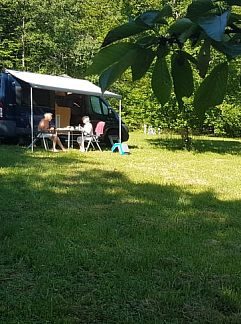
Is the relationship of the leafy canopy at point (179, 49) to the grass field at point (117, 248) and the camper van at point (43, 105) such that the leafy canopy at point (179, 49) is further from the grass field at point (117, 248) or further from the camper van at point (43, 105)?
the camper van at point (43, 105)

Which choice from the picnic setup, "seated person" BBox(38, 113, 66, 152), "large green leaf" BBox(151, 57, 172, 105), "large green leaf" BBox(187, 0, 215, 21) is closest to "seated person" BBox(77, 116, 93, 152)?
the picnic setup

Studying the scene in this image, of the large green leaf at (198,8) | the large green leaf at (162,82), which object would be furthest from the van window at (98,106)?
the large green leaf at (198,8)

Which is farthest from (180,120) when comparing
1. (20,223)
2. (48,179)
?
(20,223)

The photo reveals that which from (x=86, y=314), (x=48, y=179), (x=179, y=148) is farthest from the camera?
(x=179, y=148)

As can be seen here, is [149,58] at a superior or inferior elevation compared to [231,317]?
superior

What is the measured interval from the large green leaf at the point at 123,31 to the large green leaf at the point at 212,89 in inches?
8.0

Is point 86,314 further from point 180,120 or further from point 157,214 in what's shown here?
point 180,120

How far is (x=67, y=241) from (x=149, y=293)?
1429mm

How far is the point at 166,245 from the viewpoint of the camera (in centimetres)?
481

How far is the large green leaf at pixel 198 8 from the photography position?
893mm

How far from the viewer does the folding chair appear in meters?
14.9

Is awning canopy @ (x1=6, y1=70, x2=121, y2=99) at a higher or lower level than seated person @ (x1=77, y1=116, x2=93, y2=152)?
higher

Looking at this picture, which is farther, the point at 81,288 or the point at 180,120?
the point at 180,120

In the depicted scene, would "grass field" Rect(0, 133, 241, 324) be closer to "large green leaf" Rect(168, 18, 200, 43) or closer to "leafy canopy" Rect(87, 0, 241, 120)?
"leafy canopy" Rect(87, 0, 241, 120)
